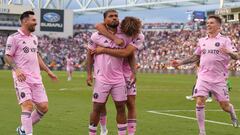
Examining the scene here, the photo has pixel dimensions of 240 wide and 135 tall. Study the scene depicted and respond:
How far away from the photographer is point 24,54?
10.1 meters

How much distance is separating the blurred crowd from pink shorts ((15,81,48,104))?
148ft

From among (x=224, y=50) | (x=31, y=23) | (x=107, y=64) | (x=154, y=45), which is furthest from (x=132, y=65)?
(x=154, y=45)

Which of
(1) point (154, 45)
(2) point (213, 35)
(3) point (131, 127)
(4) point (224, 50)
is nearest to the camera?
(3) point (131, 127)

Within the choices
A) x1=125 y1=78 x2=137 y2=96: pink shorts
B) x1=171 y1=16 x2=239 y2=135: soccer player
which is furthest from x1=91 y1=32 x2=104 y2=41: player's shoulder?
x1=171 y1=16 x2=239 y2=135: soccer player

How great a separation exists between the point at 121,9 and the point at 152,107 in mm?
89379

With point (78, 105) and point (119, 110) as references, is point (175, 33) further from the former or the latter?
point (119, 110)

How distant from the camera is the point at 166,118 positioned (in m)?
15.1

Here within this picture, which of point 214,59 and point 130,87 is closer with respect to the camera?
point 130,87

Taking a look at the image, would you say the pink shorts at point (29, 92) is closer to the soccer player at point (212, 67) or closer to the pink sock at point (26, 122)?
the pink sock at point (26, 122)

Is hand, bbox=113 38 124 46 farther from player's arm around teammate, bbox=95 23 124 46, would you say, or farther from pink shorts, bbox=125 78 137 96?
pink shorts, bbox=125 78 137 96

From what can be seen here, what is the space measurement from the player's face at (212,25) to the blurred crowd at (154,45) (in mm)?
43241

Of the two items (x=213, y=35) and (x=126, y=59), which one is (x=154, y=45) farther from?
(x=126, y=59)

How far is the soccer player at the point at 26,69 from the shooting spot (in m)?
10.0

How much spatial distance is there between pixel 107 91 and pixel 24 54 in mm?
1679
